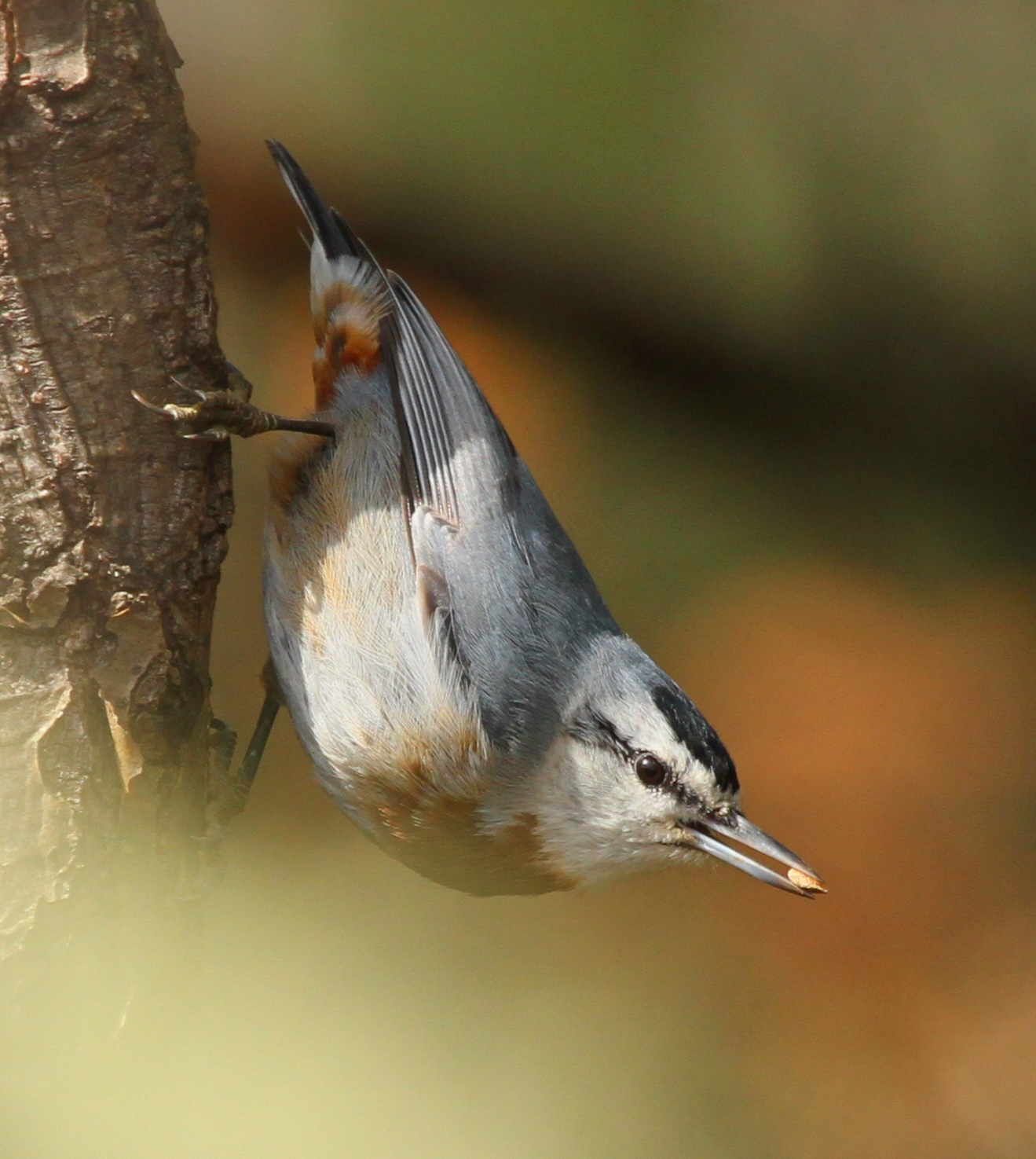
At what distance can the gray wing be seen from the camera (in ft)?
4.96

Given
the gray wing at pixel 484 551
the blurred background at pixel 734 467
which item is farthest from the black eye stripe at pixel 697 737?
the blurred background at pixel 734 467

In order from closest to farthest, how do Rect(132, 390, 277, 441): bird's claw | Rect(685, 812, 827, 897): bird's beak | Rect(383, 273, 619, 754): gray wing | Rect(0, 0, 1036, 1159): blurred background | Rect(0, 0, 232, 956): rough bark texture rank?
Rect(0, 0, 232, 956): rough bark texture → Rect(132, 390, 277, 441): bird's claw → Rect(685, 812, 827, 897): bird's beak → Rect(383, 273, 619, 754): gray wing → Rect(0, 0, 1036, 1159): blurred background

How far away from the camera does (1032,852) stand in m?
2.56

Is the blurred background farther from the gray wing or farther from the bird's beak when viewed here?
the gray wing

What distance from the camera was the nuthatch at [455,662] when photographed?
58.2 inches

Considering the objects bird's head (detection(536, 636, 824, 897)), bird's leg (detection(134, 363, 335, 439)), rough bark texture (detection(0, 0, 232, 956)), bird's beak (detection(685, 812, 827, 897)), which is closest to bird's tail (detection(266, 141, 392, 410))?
bird's leg (detection(134, 363, 335, 439))

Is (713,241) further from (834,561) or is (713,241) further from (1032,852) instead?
(1032,852)

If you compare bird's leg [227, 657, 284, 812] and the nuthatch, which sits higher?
the nuthatch

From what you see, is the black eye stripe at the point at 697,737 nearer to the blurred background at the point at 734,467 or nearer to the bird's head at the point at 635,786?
the bird's head at the point at 635,786

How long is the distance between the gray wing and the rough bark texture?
1.27 feet

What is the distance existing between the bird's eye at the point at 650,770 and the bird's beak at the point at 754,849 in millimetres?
85

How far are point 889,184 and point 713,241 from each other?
38 centimetres

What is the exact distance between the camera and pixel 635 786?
152 cm

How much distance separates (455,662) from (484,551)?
0.19m
